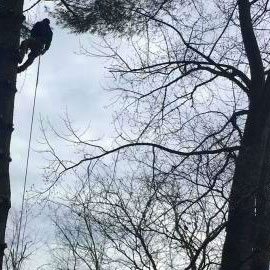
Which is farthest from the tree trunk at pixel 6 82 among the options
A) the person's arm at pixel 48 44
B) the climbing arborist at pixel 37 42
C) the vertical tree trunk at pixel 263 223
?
the vertical tree trunk at pixel 263 223

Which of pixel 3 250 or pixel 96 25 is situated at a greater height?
pixel 96 25

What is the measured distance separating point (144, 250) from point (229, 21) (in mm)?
4787

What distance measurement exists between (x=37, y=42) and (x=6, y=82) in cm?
137

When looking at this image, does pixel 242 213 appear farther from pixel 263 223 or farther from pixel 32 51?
pixel 32 51

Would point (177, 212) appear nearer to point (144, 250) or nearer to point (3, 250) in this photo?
point (144, 250)

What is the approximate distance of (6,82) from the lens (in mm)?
3256

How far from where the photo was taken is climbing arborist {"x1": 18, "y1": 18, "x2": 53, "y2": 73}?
14.3 ft

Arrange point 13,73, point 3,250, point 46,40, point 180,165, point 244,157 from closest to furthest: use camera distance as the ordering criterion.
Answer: point 3,250 → point 13,73 → point 46,40 → point 244,157 → point 180,165

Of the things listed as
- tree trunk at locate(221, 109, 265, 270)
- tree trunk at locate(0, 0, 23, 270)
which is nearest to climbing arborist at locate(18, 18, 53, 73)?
tree trunk at locate(0, 0, 23, 270)

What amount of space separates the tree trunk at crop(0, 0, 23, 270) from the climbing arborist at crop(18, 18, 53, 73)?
0.74 meters

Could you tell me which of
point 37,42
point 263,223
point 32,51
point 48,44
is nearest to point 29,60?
point 32,51

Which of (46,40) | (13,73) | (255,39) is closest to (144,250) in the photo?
(255,39)

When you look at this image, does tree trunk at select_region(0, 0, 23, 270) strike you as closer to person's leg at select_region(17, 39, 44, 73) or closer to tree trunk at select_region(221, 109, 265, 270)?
person's leg at select_region(17, 39, 44, 73)

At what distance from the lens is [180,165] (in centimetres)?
741
